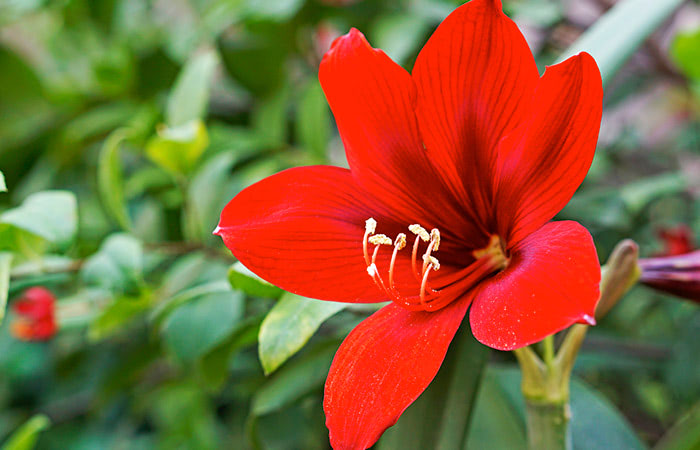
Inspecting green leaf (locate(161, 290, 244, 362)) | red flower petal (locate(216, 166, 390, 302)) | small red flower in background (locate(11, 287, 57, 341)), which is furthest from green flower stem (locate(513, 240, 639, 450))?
small red flower in background (locate(11, 287, 57, 341))

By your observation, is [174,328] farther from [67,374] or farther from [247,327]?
[67,374]

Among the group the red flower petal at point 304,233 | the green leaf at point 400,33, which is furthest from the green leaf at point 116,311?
the green leaf at point 400,33

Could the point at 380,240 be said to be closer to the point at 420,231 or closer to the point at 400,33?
the point at 420,231

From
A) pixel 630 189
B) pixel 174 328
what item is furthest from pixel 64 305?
pixel 630 189

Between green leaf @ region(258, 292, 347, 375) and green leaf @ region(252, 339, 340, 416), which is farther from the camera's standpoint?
green leaf @ region(252, 339, 340, 416)

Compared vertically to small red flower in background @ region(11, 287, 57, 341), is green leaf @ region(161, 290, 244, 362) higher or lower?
higher

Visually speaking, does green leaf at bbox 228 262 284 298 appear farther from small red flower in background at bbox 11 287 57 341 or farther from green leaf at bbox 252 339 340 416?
small red flower in background at bbox 11 287 57 341

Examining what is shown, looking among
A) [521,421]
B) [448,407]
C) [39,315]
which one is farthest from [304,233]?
[39,315]
